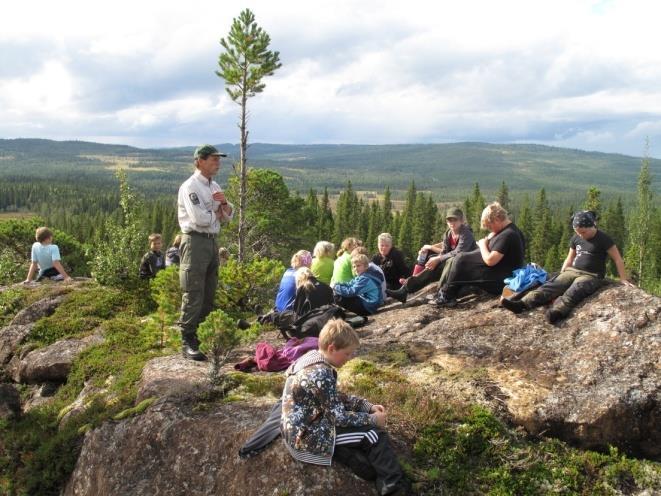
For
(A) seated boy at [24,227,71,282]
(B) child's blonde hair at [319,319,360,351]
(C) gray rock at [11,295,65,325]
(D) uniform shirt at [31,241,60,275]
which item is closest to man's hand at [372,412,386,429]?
(B) child's blonde hair at [319,319,360,351]

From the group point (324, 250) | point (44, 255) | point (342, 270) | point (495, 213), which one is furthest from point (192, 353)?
point (44, 255)

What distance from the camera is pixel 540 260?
7975 centimetres

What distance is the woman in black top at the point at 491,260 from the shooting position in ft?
31.9

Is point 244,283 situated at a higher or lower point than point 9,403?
higher

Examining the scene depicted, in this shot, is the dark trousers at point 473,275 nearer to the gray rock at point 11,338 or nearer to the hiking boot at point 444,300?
the hiking boot at point 444,300

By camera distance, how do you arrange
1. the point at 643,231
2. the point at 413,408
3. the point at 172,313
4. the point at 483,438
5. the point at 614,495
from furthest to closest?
the point at 643,231
the point at 172,313
the point at 413,408
the point at 483,438
the point at 614,495

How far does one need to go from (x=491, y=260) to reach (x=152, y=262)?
8.44 metres

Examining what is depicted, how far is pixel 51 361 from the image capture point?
10141 millimetres

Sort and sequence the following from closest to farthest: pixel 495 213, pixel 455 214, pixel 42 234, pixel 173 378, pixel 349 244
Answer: pixel 173 378 < pixel 495 213 < pixel 455 214 < pixel 349 244 < pixel 42 234

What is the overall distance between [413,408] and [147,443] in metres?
3.29

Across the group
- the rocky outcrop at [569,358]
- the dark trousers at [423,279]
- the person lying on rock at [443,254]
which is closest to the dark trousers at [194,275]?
the rocky outcrop at [569,358]

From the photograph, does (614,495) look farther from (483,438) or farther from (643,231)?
(643,231)

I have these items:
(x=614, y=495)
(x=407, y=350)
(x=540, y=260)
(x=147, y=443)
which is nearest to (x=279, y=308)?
(x=407, y=350)

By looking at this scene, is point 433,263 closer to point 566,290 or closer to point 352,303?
point 352,303
